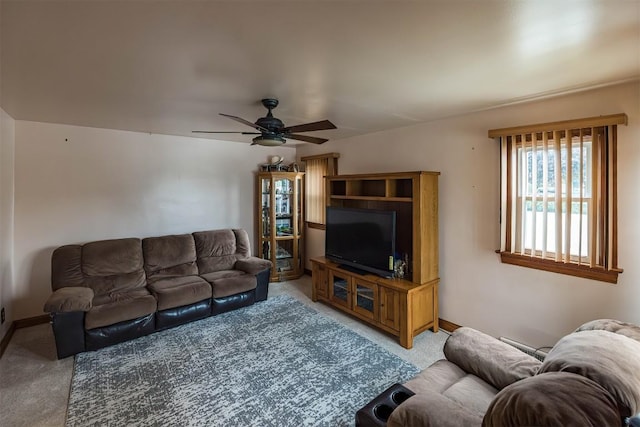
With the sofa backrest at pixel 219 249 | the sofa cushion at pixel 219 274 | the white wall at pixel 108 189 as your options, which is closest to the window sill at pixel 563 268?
the sofa cushion at pixel 219 274

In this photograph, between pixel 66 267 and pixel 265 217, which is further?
pixel 265 217

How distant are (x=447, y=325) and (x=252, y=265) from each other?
8.46 feet

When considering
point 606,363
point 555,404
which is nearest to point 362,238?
point 606,363

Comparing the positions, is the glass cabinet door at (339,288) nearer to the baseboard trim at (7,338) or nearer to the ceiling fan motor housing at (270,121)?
the ceiling fan motor housing at (270,121)

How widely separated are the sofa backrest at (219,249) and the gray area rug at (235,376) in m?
0.96

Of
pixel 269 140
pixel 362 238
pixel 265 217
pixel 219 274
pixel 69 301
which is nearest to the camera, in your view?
pixel 269 140

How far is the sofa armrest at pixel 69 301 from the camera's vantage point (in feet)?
9.14

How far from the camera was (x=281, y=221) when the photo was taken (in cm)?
534

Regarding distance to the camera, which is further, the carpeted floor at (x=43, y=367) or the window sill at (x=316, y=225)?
the window sill at (x=316, y=225)

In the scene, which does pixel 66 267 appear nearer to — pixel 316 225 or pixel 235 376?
pixel 235 376

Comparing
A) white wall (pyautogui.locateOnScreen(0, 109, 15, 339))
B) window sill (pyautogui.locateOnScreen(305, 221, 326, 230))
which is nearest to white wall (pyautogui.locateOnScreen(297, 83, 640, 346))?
window sill (pyautogui.locateOnScreen(305, 221, 326, 230))

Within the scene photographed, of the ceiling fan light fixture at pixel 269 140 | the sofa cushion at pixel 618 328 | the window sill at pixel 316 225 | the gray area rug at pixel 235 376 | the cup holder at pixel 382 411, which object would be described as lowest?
the gray area rug at pixel 235 376

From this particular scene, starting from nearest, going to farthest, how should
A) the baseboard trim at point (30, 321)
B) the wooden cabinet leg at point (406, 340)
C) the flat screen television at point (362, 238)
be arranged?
the wooden cabinet leg at point (406, 340)
the flat screen television at point (362, 238)
the baseboard trim at point (30, 321)

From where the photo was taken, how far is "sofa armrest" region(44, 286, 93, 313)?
110 inches
